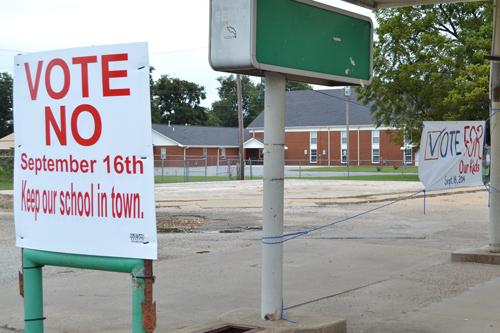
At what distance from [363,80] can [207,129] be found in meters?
73.3

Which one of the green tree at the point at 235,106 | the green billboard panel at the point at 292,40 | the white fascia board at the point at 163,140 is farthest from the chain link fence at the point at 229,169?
the green tree at the point at 235,106

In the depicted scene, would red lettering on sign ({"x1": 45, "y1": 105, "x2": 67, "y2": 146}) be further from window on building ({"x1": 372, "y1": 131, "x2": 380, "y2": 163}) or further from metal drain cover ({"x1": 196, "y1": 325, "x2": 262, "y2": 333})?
window on building ({"x1": 372, "y1": 131, "x2": 380, "y2": 163})

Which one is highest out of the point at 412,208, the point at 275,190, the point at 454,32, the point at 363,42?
the point at 454,32

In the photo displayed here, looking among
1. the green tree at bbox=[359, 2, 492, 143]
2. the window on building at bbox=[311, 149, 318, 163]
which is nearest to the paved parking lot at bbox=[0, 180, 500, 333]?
the green tree at bbox=[359, 2, 492, 143]

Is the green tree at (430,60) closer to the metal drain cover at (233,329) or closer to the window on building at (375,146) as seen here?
the metal drain cover at (233,329)

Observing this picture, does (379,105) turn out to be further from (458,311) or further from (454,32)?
(458,311)

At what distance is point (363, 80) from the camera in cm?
621

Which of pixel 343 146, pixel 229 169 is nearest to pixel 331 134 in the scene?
pixel 343 146

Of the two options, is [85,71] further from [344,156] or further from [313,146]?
[313,146]

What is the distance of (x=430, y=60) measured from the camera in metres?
37.0

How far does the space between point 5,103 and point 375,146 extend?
154 feet

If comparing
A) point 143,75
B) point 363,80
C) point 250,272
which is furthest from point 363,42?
point 250,272

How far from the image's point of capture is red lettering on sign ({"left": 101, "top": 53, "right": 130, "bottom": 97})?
140 inches

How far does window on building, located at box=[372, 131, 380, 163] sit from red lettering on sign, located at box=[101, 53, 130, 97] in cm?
7238
